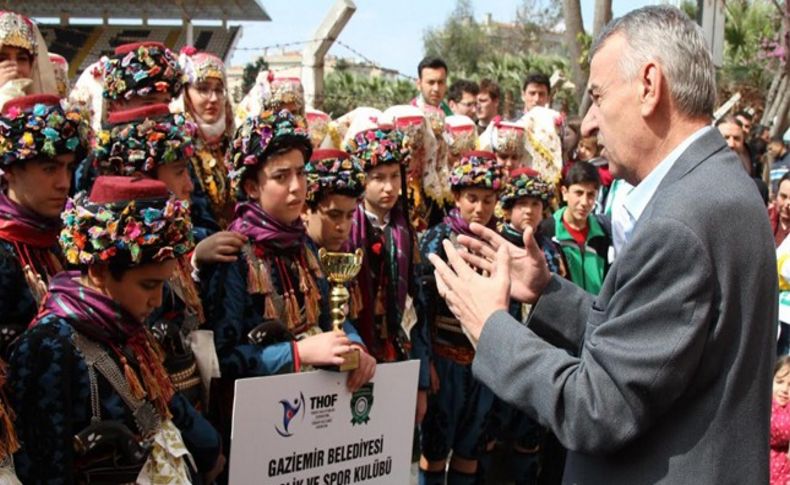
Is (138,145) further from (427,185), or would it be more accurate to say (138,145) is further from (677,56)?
(427,185)

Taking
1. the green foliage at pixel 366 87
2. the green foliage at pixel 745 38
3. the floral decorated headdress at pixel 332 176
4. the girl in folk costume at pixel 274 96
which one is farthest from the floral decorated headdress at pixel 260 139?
the green foliage at pixel 366 87

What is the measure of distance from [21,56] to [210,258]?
5.16 ft

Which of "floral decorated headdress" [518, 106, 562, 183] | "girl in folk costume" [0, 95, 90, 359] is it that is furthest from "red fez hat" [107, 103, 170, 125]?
"floral decorated headdress" [518, 106, 562, 183]

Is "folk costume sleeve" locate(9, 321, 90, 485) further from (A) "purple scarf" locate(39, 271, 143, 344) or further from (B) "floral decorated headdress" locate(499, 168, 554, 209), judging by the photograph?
(B) "floral decorated headdress" locate(499, 168, 554, 209)

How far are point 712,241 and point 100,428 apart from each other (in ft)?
5.68

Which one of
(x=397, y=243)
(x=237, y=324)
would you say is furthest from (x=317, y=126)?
(x=237, y=324)

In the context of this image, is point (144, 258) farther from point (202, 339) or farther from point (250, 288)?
point (250, 288)

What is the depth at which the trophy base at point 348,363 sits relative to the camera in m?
3.55

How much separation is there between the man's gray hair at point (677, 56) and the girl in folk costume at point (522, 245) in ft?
11.2

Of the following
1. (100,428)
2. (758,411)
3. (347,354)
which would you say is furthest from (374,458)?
(758,411)

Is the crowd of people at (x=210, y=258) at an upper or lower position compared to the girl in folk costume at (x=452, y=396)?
upper

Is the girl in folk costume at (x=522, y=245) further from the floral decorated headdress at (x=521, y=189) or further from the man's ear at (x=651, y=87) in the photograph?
the man's ear at (x=651, y=87)

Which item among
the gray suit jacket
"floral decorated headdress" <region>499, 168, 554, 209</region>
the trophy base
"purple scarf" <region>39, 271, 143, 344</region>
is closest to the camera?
the gray suit jacket

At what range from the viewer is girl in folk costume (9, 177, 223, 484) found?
104 inches
